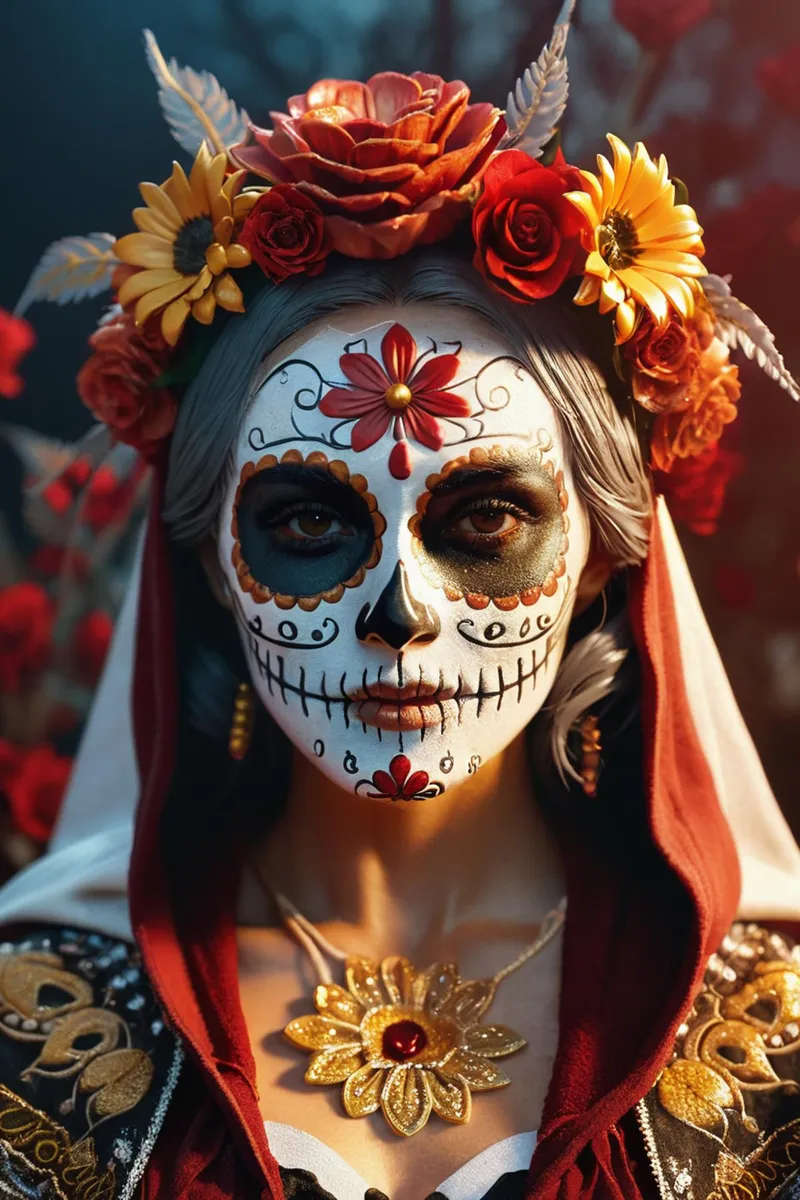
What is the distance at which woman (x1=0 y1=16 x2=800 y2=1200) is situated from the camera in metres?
1.60

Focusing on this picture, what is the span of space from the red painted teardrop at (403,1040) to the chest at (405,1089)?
36 millimetres

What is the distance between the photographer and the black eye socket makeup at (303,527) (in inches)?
63.7

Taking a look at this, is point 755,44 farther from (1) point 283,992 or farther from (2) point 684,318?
(1) point 283,992

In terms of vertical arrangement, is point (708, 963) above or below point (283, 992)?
above

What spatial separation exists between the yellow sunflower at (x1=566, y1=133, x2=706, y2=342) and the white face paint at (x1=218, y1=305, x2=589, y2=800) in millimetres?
146

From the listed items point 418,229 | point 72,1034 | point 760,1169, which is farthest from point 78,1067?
point 418,229

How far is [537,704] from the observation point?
1.70 metres

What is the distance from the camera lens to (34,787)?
243cm

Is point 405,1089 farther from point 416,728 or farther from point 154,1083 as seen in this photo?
point 416,728

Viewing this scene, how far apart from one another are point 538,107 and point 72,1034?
4.33ft

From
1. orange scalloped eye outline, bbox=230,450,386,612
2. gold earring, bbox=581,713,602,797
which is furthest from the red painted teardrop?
orange scalloped eye outline, bbox=230,450,386,612

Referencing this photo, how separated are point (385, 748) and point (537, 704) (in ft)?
0.70

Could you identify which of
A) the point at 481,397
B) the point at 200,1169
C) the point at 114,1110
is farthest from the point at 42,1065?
the point at 481,397

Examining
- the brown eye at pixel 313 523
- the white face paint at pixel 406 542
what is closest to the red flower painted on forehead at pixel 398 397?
the white face paint at pixel 406 542
